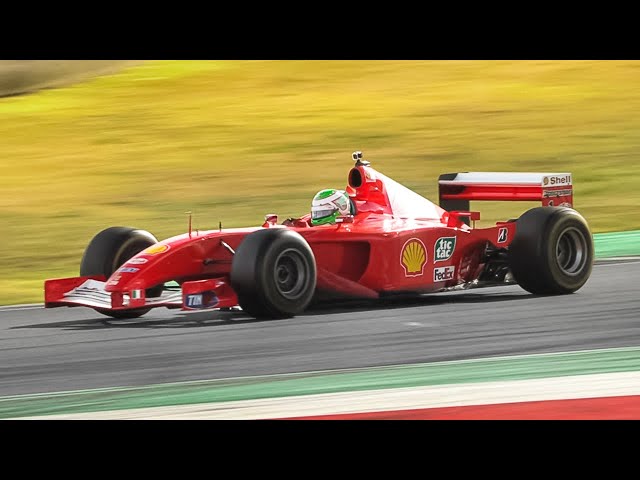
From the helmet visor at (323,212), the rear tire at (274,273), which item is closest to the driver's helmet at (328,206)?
the helmet visor at (323,212)

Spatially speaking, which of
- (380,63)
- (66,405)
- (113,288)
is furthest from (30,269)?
(380,63)

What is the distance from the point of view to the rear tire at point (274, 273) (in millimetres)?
9133

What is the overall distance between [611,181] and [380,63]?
42.4 ft

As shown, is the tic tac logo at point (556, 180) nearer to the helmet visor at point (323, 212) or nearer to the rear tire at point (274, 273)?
the helmet visor at point (323, 212)

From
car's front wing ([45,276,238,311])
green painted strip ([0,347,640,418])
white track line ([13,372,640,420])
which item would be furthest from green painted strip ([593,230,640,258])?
white track line ([13,372,640,420])

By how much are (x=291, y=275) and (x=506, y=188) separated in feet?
9.14

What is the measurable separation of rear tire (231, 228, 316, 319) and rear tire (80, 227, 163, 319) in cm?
115

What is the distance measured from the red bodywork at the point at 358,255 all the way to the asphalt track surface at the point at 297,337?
22 centimetres

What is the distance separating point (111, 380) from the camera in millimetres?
7613

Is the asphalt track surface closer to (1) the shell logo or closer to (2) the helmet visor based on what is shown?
(1) the shell logo

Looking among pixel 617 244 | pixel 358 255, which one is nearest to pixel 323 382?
pixel 358 255

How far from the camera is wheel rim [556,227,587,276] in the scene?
1077 cm

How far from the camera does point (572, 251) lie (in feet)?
35.6

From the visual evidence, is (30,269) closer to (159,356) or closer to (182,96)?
(159,356)
